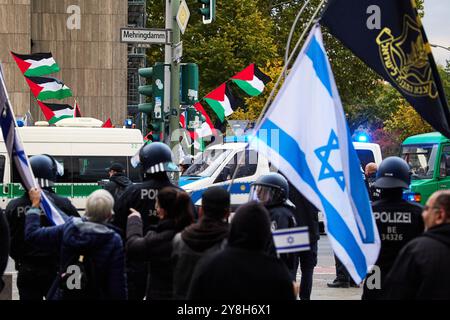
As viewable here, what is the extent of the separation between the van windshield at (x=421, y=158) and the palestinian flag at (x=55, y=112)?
10113 mm

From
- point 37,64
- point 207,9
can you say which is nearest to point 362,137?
point 207,9

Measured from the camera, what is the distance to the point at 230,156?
22031 mm

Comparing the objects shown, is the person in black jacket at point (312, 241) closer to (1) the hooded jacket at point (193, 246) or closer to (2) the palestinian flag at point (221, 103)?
(1) the hooded jacket at point (193, 246)

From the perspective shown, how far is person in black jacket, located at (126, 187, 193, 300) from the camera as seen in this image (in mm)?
6996

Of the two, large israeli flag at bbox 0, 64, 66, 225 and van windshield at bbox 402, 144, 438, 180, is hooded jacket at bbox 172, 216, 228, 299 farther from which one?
van windshield at bbox 402, 144, 438, 180

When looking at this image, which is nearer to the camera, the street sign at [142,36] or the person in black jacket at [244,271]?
the person in black jacket at [244,271]

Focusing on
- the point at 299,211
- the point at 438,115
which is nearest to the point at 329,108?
the point at 438,115

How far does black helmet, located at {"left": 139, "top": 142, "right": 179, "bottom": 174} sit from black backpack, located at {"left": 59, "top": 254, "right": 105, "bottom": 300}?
1.71 metres

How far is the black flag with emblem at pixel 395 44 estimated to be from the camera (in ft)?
25.4

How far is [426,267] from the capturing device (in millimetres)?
5730

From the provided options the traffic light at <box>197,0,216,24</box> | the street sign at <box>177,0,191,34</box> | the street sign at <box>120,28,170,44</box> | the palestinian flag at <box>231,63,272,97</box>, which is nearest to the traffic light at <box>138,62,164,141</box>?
the street sign at <box>120,28,170,44</box>

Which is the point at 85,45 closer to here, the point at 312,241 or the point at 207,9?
the point at 207,9

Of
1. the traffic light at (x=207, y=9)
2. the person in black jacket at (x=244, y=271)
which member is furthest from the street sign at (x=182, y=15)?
the person in black jacket at (x=244, y=271)

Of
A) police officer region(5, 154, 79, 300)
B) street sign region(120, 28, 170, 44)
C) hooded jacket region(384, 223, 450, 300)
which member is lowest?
police officer region(5, 154, 79, 300)
